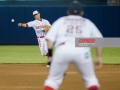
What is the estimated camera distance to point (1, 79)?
1290cm

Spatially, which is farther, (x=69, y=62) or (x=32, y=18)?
(x=32, y=18)

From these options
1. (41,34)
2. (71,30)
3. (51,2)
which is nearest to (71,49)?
(71,30)

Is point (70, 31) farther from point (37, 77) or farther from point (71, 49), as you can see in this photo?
point (37, 77)

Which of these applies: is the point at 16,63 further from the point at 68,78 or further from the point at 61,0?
the point at 61,0

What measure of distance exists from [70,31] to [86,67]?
641 mm

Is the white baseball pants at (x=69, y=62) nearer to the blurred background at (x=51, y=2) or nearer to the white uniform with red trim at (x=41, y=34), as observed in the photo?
the white uniform with red trim at (x=41, y=34)

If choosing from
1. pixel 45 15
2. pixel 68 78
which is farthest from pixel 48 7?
pixel 68 78

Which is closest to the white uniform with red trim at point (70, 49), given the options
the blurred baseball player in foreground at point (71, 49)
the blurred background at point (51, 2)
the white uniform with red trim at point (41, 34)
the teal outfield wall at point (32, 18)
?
the blurred baseball player in foreground at point (71, 49)

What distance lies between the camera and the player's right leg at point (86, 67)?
25.1 feet

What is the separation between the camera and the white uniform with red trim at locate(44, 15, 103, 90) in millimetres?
7621

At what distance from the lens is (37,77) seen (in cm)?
1342

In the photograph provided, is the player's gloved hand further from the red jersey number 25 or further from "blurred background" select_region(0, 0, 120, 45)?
"blurred background" select_region(0, 0, 120, 45)

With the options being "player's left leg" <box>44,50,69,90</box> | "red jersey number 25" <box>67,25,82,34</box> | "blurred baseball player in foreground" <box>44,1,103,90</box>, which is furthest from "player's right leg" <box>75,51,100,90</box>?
"red jersey number 25" <box>67,25,82,34</box>

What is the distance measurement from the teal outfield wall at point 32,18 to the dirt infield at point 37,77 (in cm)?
1148
